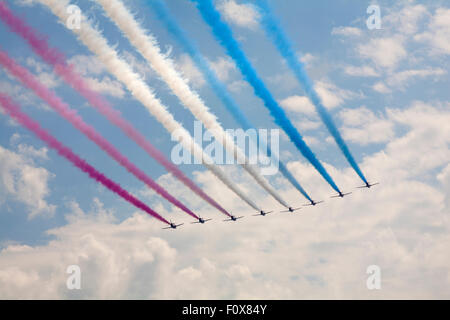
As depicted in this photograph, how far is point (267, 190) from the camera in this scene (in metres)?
47.8

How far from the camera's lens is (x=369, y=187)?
5256 cm
